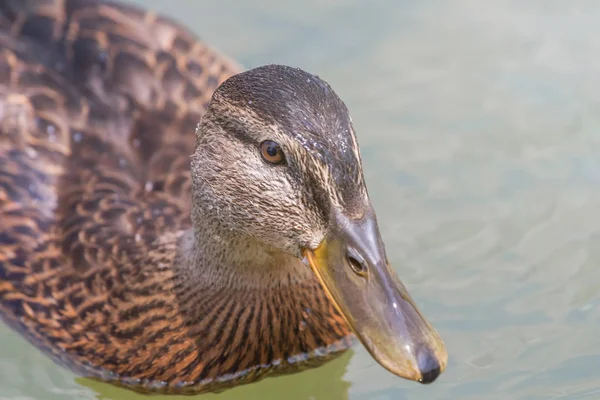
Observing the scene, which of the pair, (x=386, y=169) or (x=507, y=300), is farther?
(x=386, y=169)

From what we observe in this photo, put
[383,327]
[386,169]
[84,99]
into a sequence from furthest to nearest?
1. [386,169]
2. [84,99]
3. [383,327]

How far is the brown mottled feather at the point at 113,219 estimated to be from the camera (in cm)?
477

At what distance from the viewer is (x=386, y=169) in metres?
6.22

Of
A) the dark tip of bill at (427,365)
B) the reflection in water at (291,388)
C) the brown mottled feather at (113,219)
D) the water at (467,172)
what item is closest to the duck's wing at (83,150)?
the brown mottled feather at (113,219)

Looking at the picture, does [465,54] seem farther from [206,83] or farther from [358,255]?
[358,255]

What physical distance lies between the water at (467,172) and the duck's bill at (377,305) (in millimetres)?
1373

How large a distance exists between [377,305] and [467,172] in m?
2.64

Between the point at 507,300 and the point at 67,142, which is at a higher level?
the point at 67,142

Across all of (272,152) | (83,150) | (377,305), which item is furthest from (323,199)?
(83,150)

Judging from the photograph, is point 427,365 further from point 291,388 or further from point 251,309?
point 291,388

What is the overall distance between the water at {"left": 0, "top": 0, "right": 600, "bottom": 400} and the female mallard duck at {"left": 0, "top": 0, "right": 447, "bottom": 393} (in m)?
0.40

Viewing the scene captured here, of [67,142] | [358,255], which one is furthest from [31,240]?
[358,255]

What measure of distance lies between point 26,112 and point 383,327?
99.7 inches

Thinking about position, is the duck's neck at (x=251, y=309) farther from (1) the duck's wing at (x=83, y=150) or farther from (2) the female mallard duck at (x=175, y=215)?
(1) the duck's wing at (x=83, y=150)
